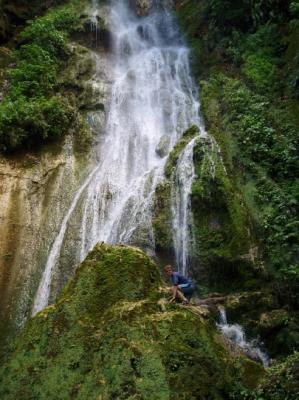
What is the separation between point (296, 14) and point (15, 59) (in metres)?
11.0

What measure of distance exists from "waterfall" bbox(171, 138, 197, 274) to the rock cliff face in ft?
9.78

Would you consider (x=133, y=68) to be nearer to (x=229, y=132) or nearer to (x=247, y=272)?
(x=229, y=132)

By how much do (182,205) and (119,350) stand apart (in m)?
6.34

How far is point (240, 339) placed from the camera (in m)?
9.32

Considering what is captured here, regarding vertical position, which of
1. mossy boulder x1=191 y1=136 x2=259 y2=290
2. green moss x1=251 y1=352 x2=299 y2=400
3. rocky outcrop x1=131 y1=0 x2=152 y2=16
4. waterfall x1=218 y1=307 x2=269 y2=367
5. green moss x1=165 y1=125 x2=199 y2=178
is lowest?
green moss x1=251 y1=352 x2=299 y2=400

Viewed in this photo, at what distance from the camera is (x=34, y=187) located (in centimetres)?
1344

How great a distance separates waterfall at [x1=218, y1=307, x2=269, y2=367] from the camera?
29.2ft

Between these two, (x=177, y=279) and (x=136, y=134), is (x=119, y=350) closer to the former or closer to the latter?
(x=177, y=279)

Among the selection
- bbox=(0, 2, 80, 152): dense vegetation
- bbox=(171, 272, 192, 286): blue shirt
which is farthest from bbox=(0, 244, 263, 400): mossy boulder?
bbox=(0, 2, 80, 152): dense vegetation

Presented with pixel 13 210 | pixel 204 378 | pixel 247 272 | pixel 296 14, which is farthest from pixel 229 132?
pixel 204 378

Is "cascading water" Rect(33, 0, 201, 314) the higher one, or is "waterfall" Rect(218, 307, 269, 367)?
"cascading water" Rect(33, 0, 201, 314)

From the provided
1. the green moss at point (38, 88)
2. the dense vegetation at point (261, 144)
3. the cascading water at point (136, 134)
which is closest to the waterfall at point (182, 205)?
the cascading water at point (136, 134)

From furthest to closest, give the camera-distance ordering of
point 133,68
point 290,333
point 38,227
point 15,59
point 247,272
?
1. point 133,68
2. point 15,59
3. point 38,227
4. point 247,272
5. point 290,333

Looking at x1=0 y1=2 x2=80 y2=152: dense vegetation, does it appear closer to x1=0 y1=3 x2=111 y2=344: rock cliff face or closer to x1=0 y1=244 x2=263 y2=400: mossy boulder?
x1=0 y1=3 x2=111 y2=344: rock cliff face
